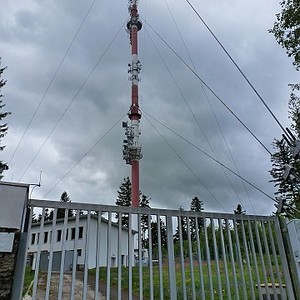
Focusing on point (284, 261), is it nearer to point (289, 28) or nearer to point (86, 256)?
point (86, 256)

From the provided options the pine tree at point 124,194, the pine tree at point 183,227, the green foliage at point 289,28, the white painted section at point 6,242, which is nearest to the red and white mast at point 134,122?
the pine tree at point 124,194

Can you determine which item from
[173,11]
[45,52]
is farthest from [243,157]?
[45,52]

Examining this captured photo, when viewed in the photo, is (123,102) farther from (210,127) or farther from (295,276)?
(295,276)

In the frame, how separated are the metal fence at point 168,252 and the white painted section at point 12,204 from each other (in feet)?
0.42

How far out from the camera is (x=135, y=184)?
19234 millimetres

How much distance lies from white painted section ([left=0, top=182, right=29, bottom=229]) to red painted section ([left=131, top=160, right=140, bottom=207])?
15959 millimetres

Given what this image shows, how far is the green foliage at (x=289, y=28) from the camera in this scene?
709 cm

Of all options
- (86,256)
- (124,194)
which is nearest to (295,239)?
(86,256)

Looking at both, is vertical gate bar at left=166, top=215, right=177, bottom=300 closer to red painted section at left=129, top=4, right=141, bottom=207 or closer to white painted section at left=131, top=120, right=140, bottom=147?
red painted section at left=129, top=4, right=141, bottom=207

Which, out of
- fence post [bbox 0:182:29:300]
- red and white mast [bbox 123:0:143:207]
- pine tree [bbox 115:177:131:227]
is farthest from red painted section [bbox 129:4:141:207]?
fence post [bbox 0:182:29:300]

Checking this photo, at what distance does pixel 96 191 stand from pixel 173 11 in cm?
1781

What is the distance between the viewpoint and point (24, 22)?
36.1ft

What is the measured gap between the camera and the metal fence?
282 cm

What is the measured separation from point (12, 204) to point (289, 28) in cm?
739
